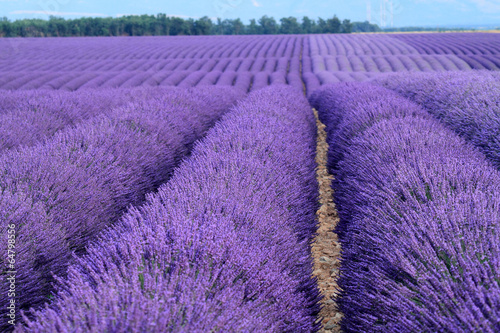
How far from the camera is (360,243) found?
2424mm

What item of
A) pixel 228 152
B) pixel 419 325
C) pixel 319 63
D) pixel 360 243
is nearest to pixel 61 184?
pixel 228 152

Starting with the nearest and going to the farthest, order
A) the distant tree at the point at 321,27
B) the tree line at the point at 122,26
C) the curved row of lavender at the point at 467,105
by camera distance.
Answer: the curved row of lavender at the point at 467,105 < the tree line at the point at 122,26 < the distant tree at the point at 321,27

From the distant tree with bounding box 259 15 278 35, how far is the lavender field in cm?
4785

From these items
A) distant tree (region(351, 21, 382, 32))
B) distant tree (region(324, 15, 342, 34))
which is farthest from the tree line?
distant tree (region(351, 21, 382, 32))

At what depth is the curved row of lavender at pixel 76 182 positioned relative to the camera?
2.38 m

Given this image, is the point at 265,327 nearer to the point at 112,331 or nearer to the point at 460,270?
the point at 112,331

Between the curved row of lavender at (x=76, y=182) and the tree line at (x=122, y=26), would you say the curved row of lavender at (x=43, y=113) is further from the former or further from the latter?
the tree line at (x=122, y=26)

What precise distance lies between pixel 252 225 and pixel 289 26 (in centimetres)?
5164

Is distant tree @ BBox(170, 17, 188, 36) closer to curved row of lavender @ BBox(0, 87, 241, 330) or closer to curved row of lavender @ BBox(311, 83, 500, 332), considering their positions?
curved row of lavender @ BBox(0, 87, 241, 330)

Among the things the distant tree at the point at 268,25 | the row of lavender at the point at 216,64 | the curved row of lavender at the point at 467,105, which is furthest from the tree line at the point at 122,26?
the curved row of lavender at the point at 467,105

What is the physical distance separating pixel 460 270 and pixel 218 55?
22.9 m

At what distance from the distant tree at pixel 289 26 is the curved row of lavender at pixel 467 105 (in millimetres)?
45680

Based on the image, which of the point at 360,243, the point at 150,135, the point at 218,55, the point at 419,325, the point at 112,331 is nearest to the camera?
the point at 112,331

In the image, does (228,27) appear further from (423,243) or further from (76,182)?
(423,243)
